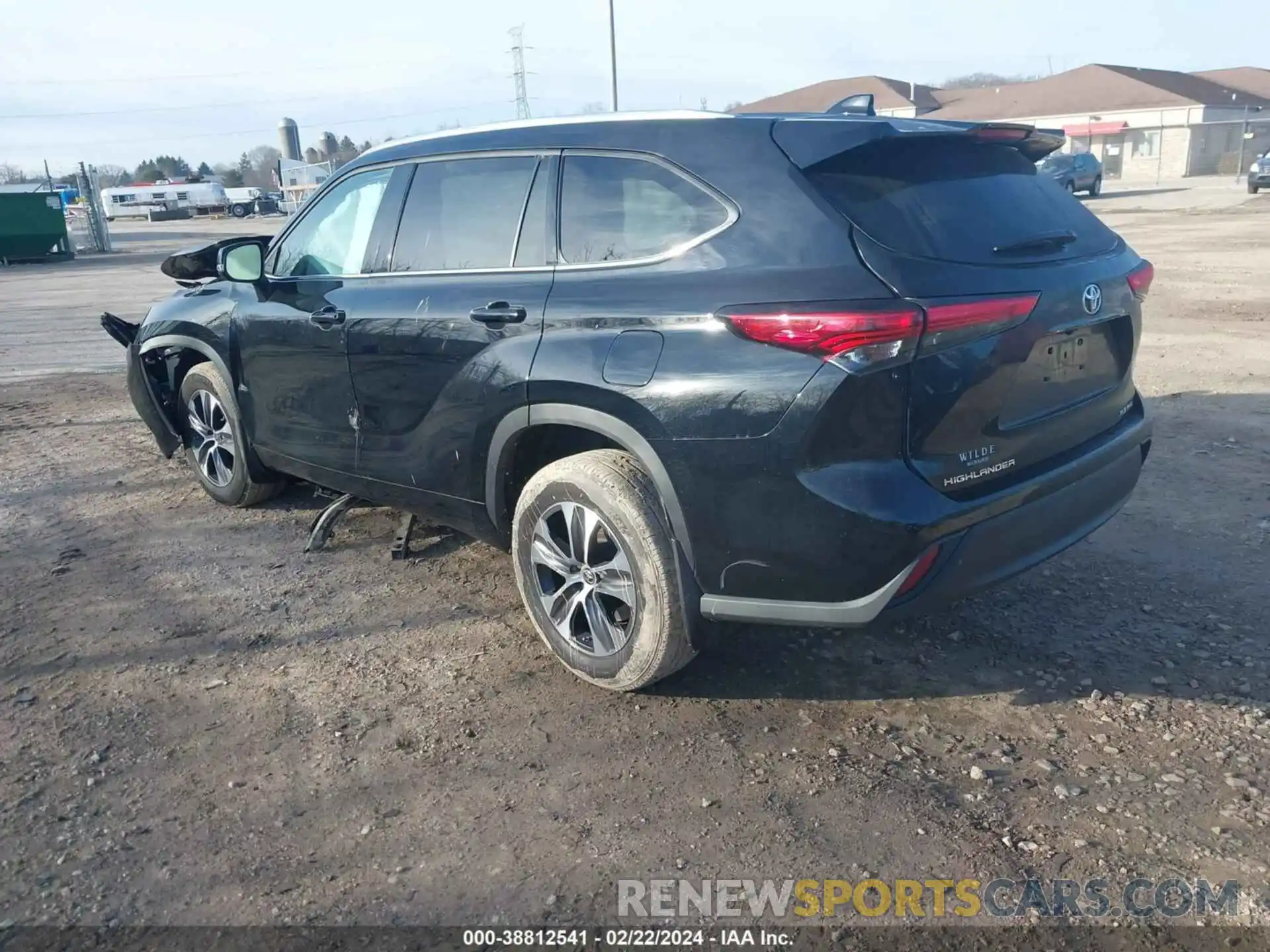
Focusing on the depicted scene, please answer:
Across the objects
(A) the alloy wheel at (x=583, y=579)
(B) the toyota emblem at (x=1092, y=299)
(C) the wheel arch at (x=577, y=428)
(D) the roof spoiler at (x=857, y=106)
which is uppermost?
(D) the roof spoiler at (x=857, y=106)

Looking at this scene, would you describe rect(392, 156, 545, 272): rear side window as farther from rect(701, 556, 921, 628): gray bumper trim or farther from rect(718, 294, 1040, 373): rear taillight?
rect(701, 556, 921, 628): gray bumper trim

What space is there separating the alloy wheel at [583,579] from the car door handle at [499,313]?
0.67m

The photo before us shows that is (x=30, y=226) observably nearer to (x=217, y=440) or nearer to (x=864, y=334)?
(x=217, y=440)

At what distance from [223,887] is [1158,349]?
342 inches

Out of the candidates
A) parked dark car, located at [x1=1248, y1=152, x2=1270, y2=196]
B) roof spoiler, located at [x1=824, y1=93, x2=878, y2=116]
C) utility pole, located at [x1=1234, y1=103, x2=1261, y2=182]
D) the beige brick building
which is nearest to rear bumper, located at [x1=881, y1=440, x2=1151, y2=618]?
roof spoiler, located at [x1=824, y1=93, x2=878, y2=116]

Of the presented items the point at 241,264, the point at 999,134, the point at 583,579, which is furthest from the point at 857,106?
the point at 241,264

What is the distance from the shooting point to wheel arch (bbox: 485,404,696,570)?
3.21m

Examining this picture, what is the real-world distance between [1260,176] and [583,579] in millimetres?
38521

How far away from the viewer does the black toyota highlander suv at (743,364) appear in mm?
2902

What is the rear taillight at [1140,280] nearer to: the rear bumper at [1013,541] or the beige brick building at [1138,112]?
the rear bumper at [1013,541]

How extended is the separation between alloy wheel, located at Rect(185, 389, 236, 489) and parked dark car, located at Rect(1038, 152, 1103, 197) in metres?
33.8

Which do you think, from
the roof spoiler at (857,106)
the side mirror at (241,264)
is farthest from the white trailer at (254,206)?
the roof spoiler at (857,106)

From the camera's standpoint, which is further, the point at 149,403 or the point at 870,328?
the point at 149,403

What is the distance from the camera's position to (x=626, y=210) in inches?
136
